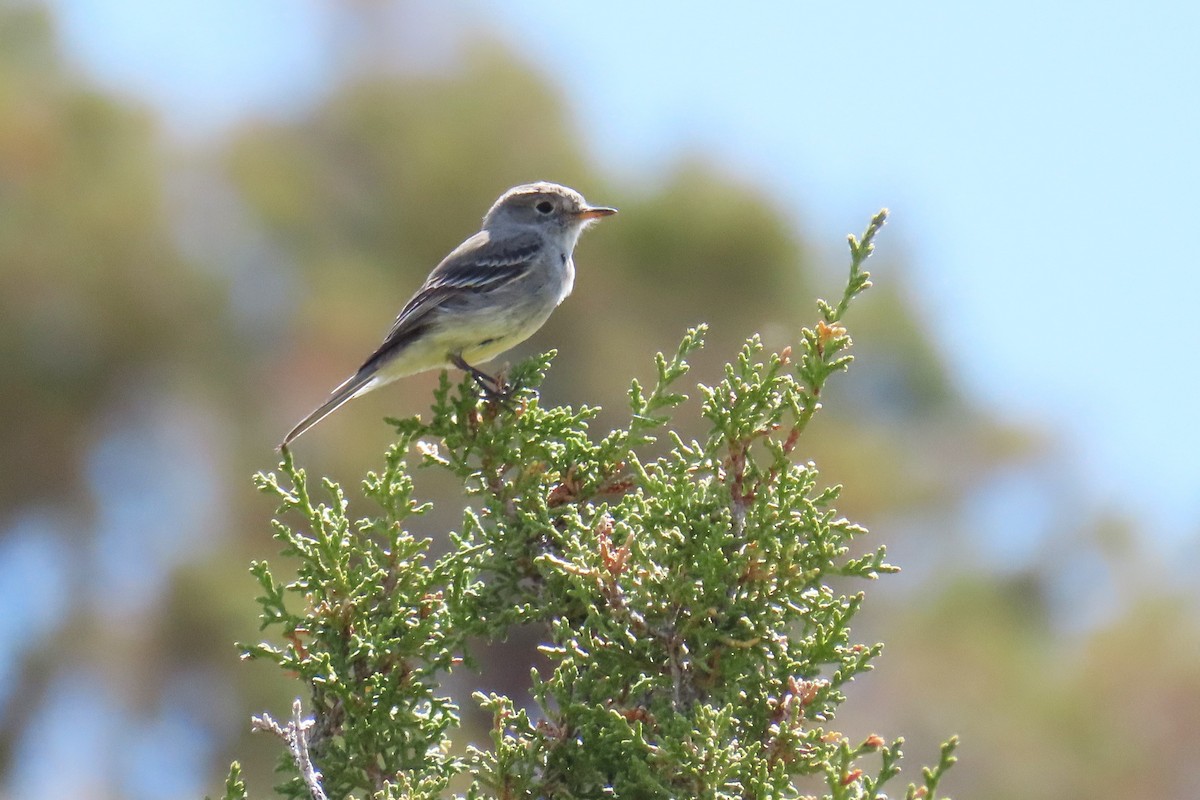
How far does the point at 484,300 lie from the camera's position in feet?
20.5

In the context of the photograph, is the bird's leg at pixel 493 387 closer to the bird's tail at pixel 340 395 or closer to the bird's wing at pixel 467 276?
the bird's tail at pixel 340 395

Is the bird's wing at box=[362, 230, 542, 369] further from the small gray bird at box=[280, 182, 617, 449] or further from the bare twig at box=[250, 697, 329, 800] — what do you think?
the bare twig at box=[250, 697, 329, 800]

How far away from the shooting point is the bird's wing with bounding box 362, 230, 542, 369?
6113mm

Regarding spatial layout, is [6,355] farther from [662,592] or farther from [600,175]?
[662,592]

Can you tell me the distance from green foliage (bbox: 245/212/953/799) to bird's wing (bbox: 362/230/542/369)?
2.39 metres

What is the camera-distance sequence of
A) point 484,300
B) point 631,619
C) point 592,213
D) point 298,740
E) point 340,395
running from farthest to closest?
1. point 592,213
2. point 484,300
3. point 340,395
4. point 631,619
5. point 298,740

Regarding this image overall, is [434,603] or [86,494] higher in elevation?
[86,494]

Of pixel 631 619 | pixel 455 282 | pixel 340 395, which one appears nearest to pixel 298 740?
pixel 631 619

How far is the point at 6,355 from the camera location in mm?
16469

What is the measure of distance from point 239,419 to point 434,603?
15.3m

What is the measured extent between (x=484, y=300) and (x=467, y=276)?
0.29m

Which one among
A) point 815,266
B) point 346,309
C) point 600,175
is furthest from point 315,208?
point 815,266

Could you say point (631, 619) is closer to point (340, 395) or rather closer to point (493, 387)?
point (493, 387)

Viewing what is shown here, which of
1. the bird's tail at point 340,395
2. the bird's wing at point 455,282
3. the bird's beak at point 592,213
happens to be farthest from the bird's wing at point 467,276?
the bird's beak at point 592,213
